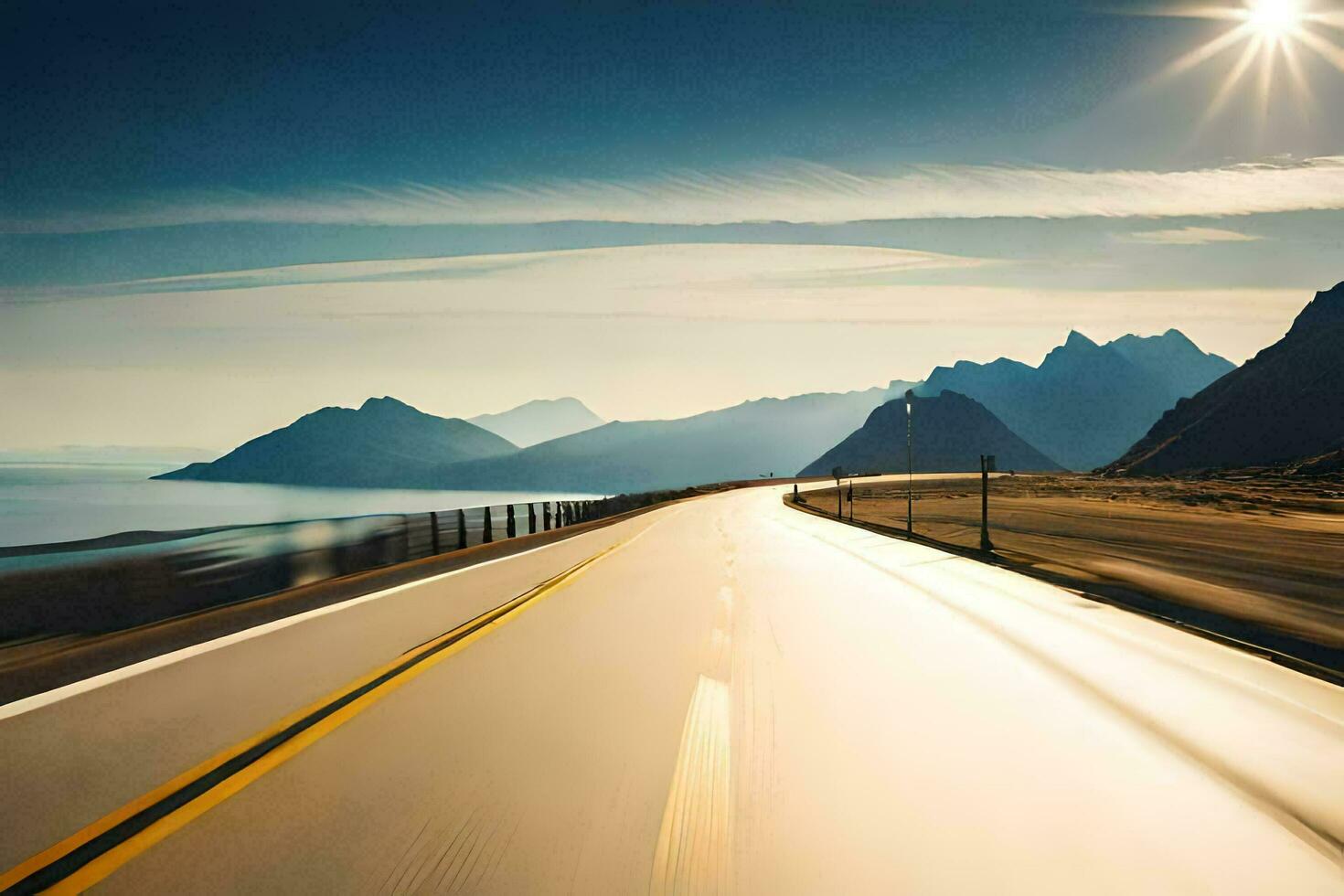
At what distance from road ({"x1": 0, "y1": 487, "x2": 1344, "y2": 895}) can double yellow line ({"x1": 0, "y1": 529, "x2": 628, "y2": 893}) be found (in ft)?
0.09

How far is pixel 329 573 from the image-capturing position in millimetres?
19547

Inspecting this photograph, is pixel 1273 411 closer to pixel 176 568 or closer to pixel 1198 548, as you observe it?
pixel 1198 548

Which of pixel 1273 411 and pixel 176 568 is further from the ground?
pixel 1273 411

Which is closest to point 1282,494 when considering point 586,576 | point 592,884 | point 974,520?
point 974,520

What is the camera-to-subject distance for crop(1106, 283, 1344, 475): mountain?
367 ft

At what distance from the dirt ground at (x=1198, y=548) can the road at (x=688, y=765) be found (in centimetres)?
364

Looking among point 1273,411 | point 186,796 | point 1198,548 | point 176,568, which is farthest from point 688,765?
point 1273,411

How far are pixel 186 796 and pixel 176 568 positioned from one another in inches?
405

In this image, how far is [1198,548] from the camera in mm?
23797

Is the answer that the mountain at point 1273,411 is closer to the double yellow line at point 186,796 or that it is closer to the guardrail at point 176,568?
the guardrail at point 176,568

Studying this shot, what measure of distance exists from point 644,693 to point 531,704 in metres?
0.92

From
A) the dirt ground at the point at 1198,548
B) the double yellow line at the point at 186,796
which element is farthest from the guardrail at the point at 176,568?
the dirt ground at the point at 1198,548

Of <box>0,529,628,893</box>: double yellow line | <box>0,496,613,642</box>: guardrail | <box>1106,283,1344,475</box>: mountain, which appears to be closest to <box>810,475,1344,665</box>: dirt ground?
<box>0,529,628,893</box>: double yellow line

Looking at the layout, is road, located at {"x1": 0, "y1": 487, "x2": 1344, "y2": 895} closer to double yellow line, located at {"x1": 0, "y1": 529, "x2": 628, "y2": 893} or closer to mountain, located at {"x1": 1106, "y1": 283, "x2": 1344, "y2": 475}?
double yellow line, located at {"x1": 0, "y1": 529, "x2": 628, "y2": 893}
